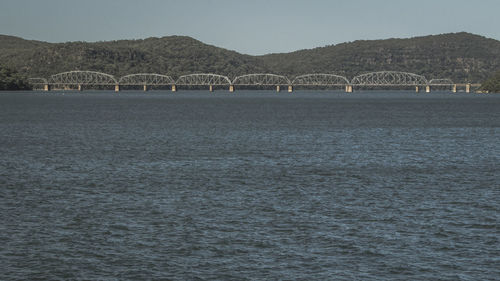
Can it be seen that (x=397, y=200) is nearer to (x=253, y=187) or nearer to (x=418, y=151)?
(x=253, y=187)

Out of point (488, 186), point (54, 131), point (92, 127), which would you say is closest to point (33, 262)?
point (488, 186)

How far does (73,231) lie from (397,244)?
1340 centimetres

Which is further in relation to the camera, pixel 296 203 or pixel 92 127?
pixel 92 127

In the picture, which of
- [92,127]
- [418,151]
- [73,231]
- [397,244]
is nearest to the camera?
[397,244]

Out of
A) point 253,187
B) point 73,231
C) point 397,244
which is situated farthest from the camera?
point 253,187

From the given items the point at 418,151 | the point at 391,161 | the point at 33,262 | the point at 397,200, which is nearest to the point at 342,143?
the point at 418,151

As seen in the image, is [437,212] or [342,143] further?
[342,143]

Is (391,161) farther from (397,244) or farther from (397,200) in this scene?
(397,244)

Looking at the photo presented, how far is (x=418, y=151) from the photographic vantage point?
218ft

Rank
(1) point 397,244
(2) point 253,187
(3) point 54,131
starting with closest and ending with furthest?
1. (1) point 397,244
2. (2) point 253,187
3. (3) point 54,131

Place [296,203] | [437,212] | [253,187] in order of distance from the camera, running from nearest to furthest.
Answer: [437,212] < [296,203] < [253,187]

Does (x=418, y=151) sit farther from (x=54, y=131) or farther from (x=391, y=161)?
(x=54, y=131)

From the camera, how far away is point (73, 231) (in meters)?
31.1

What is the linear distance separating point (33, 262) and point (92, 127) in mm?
77388
